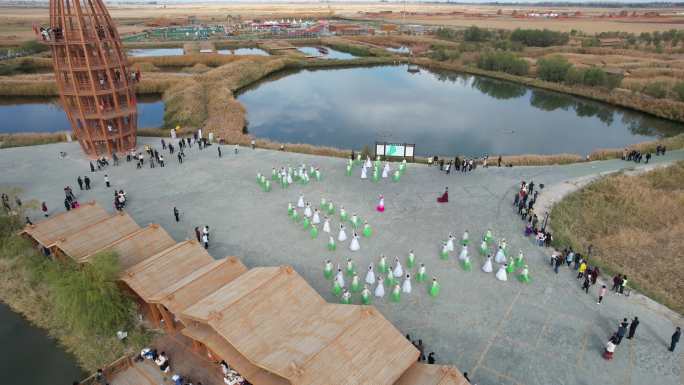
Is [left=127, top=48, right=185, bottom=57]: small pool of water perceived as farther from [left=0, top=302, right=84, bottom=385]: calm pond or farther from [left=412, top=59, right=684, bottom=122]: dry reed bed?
[left=0, top=302, right=84, bottom=385]: calm pond

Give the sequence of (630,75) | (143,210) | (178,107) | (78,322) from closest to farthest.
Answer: (78,322), (143,210), (178,107), (630,75)

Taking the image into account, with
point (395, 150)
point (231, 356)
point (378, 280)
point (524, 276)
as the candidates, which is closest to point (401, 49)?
point (395, 150)

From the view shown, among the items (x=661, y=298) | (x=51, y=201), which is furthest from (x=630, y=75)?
(x=51, y=201)

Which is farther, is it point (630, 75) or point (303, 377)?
point (630, 75)

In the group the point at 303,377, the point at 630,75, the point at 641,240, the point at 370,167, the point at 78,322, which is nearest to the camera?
the point at 303,377

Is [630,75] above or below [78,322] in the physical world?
above

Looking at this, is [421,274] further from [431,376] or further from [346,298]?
[431,376]

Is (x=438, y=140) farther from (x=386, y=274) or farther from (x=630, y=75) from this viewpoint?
(x=630, y=75)

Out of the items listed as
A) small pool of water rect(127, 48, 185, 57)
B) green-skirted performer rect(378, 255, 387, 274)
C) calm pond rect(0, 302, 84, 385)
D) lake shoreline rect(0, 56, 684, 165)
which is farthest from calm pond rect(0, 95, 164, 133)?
small pool of water rect(127, 48, 185, 57)
